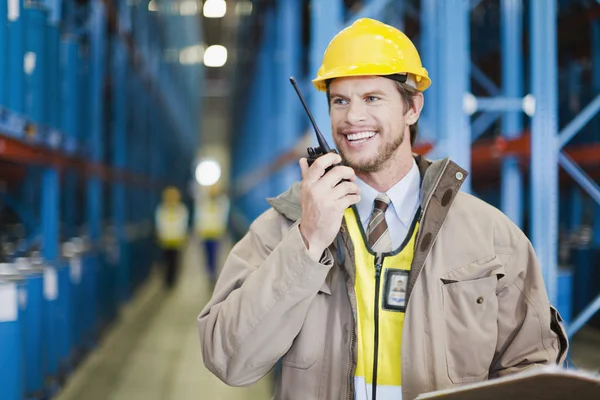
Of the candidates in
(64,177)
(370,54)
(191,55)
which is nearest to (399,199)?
(370,54)

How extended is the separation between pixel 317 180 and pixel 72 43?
5493mm

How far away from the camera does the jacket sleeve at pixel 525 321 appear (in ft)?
6.76

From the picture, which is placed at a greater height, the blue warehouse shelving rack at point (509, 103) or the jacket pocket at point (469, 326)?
the blue warehouse shelving rack at point (509, 103)

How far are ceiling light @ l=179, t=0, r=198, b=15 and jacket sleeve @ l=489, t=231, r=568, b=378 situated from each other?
23.6m

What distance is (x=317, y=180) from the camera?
1.96m

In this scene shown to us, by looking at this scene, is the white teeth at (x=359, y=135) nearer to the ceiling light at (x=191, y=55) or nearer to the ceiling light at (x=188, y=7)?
the ceiling light at (x=188, y=7)

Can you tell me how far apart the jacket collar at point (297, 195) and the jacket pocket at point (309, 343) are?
263mm

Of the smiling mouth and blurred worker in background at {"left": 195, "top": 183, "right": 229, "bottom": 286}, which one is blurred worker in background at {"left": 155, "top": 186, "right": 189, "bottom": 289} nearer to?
blurred worker in background at {"left": 195, "top": 183, "right": 229, "bottom": 286}

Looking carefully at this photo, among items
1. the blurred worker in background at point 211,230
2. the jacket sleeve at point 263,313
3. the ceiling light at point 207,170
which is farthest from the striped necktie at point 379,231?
the ceiling light at point 207,170

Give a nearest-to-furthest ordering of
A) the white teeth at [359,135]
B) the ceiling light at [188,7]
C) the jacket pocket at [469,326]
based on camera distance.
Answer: the jacket pocket at [469,326] < the white teeth at [359,135] < the ceiling light at [188,7]

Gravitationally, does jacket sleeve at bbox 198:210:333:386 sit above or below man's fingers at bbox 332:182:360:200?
below

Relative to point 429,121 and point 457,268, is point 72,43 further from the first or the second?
point 457,268

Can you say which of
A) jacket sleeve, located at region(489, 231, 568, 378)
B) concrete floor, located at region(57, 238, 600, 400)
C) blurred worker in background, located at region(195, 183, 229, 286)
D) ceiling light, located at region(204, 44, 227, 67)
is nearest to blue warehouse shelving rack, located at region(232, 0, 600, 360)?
blurred worker in background, located at region(195, 183, 229, 286)

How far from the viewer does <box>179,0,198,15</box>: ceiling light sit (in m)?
24.8
